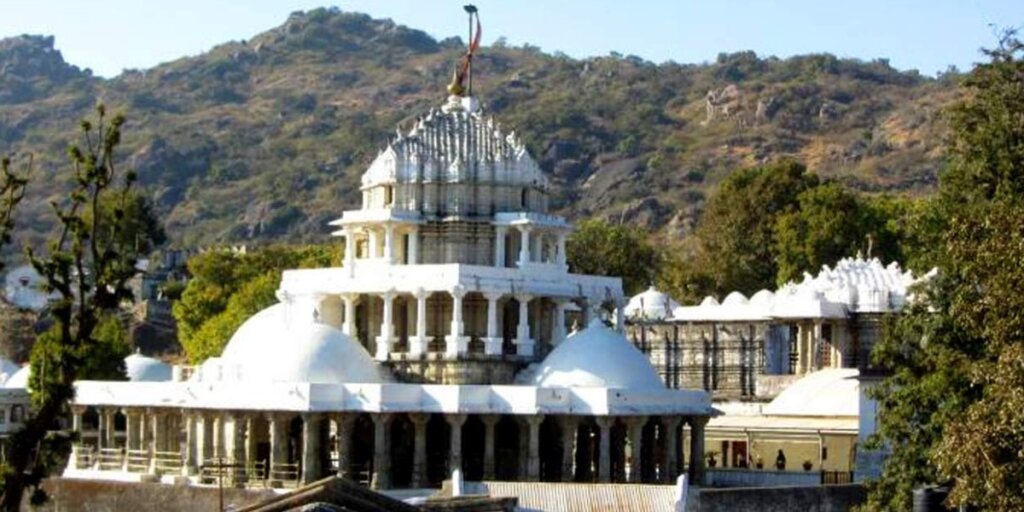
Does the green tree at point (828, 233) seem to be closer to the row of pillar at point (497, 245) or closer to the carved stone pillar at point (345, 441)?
the row of pillar at point (497, 245)

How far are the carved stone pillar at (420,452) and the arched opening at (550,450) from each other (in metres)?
2.72

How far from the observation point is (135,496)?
49250 millimetres

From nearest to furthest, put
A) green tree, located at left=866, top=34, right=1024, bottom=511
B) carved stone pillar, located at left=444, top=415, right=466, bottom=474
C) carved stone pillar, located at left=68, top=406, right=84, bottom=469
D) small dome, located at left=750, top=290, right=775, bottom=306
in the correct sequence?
green tree, located at left=866, top=34, right=1024, bottom=511 < carved stone pillar, located at left=444, top=415, right=466, bottom=474 < carved stone pillar, located at left=68, top=406, right=84, bottom=469 < small dome, located at left=750, top=290, right=775, bottom=306

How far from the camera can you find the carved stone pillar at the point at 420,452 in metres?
54.8

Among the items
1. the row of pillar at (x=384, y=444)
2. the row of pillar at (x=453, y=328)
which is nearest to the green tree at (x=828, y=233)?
the row of pillar at (x=453, y=328)

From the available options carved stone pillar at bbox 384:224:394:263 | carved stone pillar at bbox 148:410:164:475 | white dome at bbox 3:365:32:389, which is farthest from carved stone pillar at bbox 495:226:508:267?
white dome at bbox 3:365:32:389

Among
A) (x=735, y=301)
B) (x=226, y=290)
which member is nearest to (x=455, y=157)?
(x=735, y=301)

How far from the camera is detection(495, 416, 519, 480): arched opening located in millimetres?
55759

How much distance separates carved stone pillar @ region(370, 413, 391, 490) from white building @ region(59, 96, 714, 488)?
0.04m

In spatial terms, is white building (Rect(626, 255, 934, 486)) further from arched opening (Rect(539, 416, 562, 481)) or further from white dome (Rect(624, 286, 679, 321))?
arched opening (Rect(539, 416, 562, 481))

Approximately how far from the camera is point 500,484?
49875 millimetres

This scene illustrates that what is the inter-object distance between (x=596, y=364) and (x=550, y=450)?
9.51 feet

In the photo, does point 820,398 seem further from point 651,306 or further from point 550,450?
point 651,306

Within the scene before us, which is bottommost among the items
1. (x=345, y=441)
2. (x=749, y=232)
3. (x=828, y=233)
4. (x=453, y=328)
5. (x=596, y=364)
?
(x=345, y=441)
